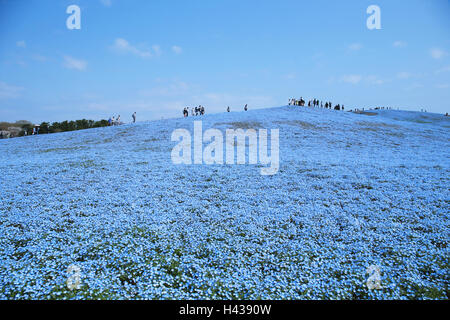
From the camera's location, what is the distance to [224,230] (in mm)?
7543

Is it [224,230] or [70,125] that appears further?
[70,125]

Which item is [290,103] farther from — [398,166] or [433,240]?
[433,240]

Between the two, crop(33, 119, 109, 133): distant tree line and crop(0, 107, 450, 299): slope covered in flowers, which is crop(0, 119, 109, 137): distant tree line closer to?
crop(33, 119, 109, 133): distant tree line

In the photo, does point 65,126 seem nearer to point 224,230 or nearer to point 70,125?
point 70,125

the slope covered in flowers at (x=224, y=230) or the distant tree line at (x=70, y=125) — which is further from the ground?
the distant tree line at (x=70, y=125)

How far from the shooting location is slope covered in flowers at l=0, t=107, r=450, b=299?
17.4 feet

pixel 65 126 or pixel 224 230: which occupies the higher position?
pixel 65 126

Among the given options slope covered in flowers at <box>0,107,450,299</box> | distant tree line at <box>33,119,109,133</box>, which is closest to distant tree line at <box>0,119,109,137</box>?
distant tree line at <box>33,119,109,133</box>

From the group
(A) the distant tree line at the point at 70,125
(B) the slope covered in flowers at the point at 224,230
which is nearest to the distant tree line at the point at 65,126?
(A) the distant tree line at the point at 70,125

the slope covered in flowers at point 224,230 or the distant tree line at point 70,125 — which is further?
the distant tree line at point 70,125

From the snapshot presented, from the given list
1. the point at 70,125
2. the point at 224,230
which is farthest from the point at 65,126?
the point at 224,230

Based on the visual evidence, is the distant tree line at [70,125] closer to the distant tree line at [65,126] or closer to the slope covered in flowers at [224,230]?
the distant tree line at [65,126]

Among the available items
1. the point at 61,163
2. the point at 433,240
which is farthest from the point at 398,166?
the point at 61,163

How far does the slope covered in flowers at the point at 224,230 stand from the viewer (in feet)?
17.4
